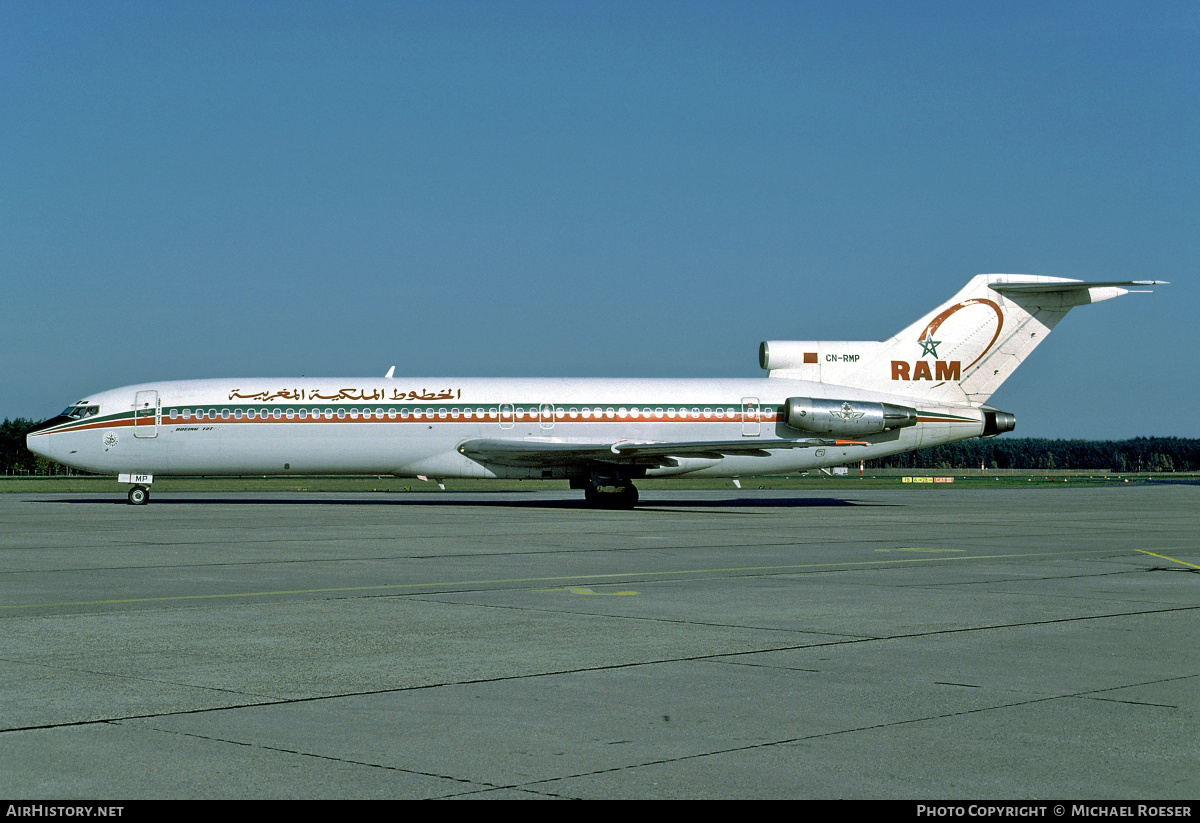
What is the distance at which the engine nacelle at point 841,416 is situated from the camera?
36.2m

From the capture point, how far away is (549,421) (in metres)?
36.3

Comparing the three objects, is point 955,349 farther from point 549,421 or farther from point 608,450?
point 549,421

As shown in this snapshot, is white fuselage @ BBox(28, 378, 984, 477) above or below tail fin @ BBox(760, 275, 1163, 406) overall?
below

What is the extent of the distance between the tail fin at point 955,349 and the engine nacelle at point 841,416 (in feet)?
6.15

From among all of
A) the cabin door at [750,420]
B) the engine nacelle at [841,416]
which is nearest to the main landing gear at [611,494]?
the cabin door at [750,420]

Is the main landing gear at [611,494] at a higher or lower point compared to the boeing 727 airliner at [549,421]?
lower

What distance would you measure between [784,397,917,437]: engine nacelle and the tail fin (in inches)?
73.8

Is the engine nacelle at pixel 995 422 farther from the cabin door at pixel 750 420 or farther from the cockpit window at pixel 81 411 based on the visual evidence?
the cockpit window at pixel 81 411

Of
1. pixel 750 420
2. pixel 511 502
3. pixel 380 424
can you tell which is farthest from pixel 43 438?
pixel 750 420

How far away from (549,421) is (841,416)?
9090 mm

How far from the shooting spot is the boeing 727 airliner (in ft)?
117

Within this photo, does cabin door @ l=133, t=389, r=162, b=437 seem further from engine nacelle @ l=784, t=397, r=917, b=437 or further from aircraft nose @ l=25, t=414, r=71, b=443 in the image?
engine nacelle @ l=784, t=397, r=917, b=437

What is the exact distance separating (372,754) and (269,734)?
79 centimetres

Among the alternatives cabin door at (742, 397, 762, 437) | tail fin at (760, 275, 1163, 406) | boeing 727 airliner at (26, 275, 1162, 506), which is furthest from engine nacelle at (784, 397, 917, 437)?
tail fin at (760, 275, 1163, 406)
